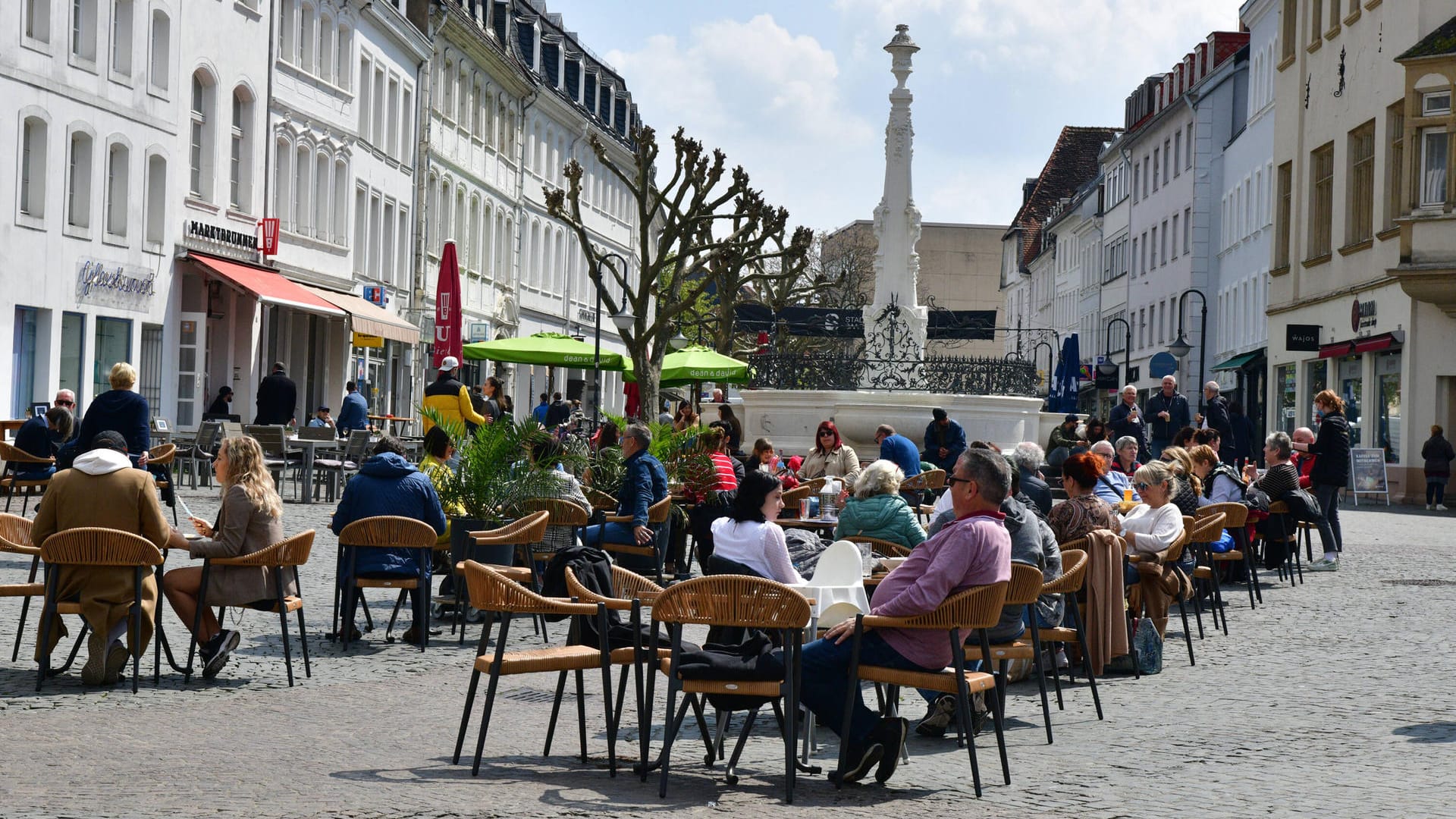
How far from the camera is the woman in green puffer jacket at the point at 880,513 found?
472 inches

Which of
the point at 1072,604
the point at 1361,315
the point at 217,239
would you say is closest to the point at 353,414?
the point at 217,239

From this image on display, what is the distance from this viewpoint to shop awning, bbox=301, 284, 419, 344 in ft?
126

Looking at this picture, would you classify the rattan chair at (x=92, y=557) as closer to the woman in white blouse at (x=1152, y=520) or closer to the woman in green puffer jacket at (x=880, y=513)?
the woman in green puffer jacket at (x=880, y=513)

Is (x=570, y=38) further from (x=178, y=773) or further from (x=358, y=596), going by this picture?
(x=178, y=773)

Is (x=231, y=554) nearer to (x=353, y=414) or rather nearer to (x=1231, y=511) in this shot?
(x=1231, y=511)

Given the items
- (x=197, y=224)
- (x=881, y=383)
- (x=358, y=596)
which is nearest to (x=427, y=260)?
(x=197, y=224)

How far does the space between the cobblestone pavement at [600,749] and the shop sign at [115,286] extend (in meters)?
19.0

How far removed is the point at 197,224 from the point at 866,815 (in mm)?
28933

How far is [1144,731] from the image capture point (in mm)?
9672

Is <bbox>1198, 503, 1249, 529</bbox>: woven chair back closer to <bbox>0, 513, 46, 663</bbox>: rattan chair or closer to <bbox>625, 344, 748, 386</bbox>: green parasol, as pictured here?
<bbox>0, 513, 46, 663</bbox>: rattan chair

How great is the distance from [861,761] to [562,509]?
232 inches

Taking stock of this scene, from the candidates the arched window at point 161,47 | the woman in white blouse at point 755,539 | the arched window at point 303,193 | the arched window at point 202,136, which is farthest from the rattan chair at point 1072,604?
the arched window at point 303,193

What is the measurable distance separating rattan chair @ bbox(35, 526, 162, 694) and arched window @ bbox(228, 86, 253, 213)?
88.9 ft

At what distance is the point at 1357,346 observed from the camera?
123 ft
